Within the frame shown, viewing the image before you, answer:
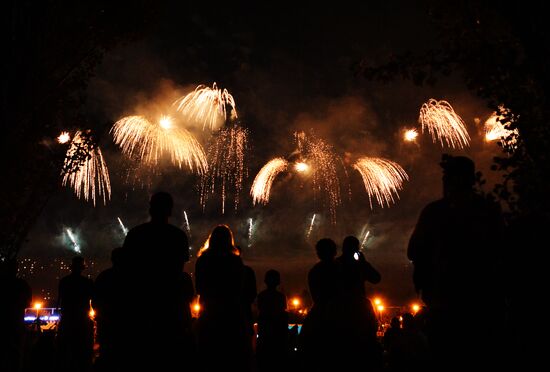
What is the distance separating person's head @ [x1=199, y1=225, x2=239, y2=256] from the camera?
17.9 feet

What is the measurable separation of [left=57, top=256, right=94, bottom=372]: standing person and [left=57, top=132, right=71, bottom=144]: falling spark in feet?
28.8

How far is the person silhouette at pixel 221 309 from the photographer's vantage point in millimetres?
5367

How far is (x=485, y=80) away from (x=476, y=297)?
5.17 metres

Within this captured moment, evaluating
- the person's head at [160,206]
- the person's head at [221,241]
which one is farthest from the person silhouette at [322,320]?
the person's head at [160,206]

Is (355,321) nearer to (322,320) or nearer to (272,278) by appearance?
(322,320)

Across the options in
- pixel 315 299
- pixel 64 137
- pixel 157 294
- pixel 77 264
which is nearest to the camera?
pixel 157 294

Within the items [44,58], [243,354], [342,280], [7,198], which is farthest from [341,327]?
[7,198]

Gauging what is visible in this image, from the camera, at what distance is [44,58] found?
12.2 m

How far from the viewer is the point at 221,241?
5.47 meters

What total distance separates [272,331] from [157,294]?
380 centimetres

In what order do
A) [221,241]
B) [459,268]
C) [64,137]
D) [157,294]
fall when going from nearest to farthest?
[459,268] < [157,294] < [221,241] < [64,137]

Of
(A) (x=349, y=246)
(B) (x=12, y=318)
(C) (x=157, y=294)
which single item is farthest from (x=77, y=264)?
(A) (x=349, y=246)

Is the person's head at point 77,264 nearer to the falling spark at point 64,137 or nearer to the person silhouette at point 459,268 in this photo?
the person silhouette at point 459,268

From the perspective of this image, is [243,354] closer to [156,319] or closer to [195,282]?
[195,282]
